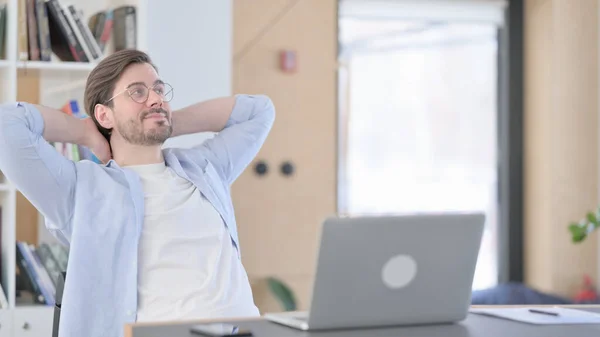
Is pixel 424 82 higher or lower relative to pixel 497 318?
higher

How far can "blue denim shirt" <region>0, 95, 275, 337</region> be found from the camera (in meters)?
2.10

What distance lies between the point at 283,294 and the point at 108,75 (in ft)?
7.65

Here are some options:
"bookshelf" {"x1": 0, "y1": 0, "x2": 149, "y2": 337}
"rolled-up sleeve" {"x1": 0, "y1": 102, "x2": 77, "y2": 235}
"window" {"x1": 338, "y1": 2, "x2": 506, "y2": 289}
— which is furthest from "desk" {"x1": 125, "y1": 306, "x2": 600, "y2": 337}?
"window" {"x1": 338, "y1": 2, "x2": 506, "y2": 289}

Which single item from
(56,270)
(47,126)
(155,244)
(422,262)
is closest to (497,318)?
(422,262)

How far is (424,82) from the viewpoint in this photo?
17.0 feet

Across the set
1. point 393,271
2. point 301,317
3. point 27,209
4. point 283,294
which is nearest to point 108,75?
point 301,317

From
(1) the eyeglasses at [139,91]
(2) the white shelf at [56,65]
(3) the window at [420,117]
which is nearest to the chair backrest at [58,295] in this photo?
(1) the eyeglasses at [139,91]

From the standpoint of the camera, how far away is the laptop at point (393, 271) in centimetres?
147

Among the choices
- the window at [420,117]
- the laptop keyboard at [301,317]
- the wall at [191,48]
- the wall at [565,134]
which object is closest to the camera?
the laptop keyboard at [301,317]

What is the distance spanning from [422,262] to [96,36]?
1992 millimetres

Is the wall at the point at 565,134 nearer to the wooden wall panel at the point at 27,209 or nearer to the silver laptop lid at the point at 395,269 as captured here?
the wooden wall panel at the point at 27,209

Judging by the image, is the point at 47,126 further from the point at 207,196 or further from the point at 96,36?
the point at 96,36

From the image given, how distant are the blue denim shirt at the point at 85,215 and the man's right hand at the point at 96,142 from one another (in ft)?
0.35

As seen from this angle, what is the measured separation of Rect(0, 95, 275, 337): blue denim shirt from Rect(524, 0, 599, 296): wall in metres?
3.21
